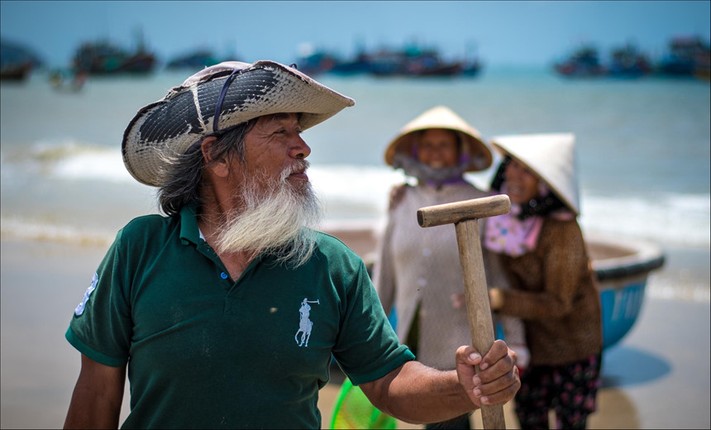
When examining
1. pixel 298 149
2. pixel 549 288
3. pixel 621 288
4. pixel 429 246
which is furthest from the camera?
pixel 621 288

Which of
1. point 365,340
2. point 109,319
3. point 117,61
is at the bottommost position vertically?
point 365,340

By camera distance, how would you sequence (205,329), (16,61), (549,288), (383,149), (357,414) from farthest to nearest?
(16,61)
(383,149)
(549,288)
(357,414)
(205,329)

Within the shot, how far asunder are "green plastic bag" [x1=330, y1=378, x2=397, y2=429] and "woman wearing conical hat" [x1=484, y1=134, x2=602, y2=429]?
2.36ft

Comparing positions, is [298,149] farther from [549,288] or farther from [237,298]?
[549,288]

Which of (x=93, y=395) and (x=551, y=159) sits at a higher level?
(x=551, y=159)

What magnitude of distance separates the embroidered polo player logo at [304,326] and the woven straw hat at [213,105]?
0.47 m

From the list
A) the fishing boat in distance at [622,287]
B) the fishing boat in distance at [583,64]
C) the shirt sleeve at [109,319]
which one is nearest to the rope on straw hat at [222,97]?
the shirt sleeve at [109,319]

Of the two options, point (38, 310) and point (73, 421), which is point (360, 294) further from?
point (38, 310)

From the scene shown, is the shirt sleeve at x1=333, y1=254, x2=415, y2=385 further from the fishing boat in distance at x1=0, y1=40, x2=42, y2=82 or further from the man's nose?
the fishing boat in distance at x1=0, y1=40, x2=42, y2=82

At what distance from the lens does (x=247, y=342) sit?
74.4 inches

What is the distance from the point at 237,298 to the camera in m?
1.91

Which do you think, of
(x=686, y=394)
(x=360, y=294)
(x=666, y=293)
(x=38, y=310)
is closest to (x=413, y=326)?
(x=360, y=294)

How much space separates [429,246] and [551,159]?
643mm

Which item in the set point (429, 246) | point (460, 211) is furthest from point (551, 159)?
point (460, 211)
